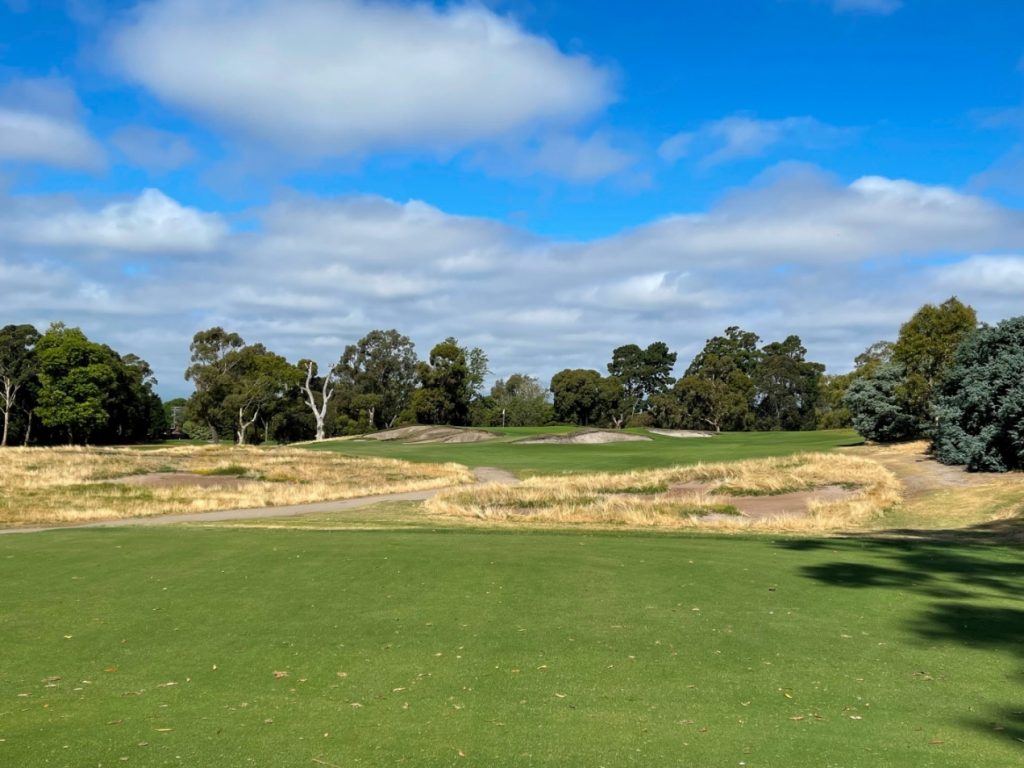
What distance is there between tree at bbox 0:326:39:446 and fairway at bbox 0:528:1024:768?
7757 cm

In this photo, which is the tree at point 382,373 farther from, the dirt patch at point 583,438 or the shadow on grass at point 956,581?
the shadow on grass at point 956,581

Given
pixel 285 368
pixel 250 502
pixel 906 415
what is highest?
pixel 285 368

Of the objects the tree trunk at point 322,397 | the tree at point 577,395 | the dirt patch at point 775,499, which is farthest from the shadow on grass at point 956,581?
the tree at point 577,395

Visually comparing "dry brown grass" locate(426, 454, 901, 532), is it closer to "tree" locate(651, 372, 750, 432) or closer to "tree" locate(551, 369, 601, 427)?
"tree" locate(651, 372, 750, 432)

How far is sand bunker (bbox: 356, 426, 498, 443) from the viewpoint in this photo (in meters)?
81.9

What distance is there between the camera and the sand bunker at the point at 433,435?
8194 cm

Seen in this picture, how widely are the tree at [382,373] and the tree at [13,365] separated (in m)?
42.6

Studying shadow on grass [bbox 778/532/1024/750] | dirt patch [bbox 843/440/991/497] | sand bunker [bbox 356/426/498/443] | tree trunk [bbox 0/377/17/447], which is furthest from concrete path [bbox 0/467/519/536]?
tree trunk [bbox 0/377/17/447]

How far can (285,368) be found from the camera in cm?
10012

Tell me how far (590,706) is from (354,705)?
1996mm

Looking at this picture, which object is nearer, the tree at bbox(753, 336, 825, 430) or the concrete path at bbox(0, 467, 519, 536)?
the concrete path at bbox(0, 467, 519, 536)

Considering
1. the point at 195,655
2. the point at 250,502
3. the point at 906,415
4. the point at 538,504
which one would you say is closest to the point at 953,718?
the point at 195,655

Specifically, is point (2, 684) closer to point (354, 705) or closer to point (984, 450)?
point (354, 705)

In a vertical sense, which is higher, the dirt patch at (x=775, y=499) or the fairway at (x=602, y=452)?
the fairway at (x=602, y=452)
